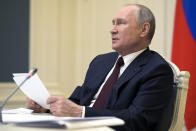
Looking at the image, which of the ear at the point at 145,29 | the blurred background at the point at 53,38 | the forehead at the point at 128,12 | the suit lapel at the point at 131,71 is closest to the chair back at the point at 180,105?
the suit lapel at the point at 131,71

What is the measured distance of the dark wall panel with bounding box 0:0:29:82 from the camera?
346cm

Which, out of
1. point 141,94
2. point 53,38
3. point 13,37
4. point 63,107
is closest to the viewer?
point 63,107

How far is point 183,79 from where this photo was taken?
5.97ft

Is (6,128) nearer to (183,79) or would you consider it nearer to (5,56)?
(183,79)

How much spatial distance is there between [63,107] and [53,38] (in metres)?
2.14

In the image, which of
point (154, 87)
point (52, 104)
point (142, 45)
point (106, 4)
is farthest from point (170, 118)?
point (106, 4)

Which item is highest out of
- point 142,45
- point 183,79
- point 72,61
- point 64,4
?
point 64,4

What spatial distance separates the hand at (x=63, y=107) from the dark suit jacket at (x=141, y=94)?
67 millimetres

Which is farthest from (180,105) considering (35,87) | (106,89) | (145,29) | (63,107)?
(35,87)

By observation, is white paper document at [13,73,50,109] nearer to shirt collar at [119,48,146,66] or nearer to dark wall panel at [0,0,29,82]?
shirt collar at [119,48,146,66]

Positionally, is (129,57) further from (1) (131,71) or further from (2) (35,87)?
(2) (35,87)

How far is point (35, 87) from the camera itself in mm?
1637

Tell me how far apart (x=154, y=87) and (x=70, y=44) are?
2.08 m

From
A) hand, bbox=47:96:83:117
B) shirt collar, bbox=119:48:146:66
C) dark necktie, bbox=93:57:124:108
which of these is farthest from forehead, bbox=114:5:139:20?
hand, bbox=47:96:83:117
